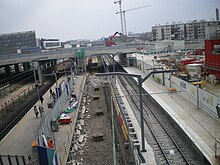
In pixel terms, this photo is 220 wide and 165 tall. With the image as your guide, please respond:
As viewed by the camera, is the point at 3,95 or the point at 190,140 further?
the point at 3,95

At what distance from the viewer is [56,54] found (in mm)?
37594

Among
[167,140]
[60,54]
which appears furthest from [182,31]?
[167,140]

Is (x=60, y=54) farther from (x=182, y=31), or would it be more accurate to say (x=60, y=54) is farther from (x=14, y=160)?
(x=182, y=31)

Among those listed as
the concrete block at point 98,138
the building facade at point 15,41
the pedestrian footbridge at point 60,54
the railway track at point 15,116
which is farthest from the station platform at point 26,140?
the building facade at point 15,41

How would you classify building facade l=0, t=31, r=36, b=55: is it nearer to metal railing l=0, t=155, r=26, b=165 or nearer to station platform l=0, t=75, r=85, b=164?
station platform l=0, t=75, r=85, b=164

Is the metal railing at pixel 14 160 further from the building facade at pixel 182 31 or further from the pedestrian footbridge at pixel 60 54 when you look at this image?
the building facade at pixel 182 31

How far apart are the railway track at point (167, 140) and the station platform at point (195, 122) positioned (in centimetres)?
27

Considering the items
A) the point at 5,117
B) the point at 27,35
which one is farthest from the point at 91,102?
the point at 27,35

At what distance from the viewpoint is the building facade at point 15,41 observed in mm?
87438

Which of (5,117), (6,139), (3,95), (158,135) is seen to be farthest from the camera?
(3,95)

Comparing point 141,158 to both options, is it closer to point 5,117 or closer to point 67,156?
point 67,156

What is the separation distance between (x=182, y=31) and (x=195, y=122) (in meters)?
85.3

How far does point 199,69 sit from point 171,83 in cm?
443

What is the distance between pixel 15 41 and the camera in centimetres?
9069
